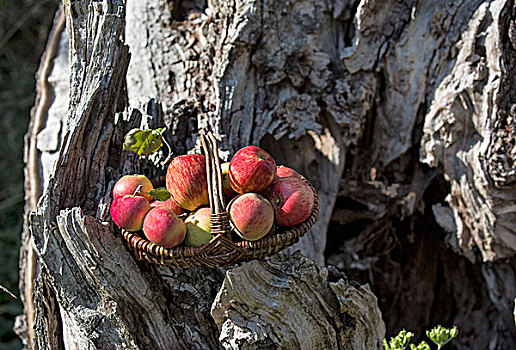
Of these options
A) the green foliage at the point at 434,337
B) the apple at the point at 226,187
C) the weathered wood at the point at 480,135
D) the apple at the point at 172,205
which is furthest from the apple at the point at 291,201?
the weathered wood at the point at 480,135

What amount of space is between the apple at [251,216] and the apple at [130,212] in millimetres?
219

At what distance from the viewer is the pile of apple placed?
1110 millimetres

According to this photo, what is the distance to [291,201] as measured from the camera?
117cm

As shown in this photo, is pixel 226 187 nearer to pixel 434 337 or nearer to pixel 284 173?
pixel 284 173

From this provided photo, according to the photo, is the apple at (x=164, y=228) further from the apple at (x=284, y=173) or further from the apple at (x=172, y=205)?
the apple at (x=284, y=173)

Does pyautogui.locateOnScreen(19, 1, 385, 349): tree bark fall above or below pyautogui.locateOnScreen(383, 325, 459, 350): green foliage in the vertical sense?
above

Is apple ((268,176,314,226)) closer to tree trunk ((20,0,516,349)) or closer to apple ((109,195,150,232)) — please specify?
tree trunk ((20,0,516,349))

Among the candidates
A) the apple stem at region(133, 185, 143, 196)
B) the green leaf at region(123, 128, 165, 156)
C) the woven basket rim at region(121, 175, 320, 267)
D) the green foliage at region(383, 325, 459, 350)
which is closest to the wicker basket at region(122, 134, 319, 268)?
the woven basket rim at region(121, 175, 320, 267)

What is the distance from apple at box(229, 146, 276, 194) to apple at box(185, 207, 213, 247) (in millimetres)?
108

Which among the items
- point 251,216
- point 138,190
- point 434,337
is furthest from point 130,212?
point 434,337

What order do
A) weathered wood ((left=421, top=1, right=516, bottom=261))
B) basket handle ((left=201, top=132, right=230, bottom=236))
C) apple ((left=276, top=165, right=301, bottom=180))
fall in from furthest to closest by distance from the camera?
weathered wood ((left=421, top=1, right=516, bottom=261))
apple ((left=276, top=165, right=301, bottom=180))
basket handle ((left=201, top=132, right=230, bottom=236))

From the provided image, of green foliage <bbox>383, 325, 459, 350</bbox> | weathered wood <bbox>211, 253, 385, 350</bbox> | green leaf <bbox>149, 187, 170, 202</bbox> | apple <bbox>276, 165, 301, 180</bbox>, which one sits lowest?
green foliage <bbox>383, 325, 459, 350</bbox>

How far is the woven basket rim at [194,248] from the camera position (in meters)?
1.10

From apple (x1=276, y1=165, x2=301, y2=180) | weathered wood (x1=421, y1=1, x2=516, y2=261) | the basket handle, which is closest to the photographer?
the basket handle
